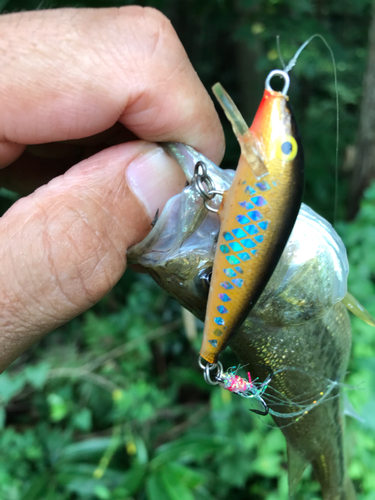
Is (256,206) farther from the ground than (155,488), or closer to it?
farther from the ground

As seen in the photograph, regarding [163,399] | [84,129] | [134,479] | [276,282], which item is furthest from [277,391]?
[163,399]

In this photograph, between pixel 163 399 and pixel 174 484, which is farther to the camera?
pixel 163 399

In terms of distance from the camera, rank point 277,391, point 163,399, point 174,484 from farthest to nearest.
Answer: point 163,399 < point 174,484 < point 277,391

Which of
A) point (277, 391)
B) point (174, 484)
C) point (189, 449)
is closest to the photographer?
point (277, 391)

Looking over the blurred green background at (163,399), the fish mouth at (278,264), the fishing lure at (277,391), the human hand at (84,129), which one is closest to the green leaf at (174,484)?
the blurred green background at (163,399)

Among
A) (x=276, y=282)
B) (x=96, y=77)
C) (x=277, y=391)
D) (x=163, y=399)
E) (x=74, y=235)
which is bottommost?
(x=163, y=399)

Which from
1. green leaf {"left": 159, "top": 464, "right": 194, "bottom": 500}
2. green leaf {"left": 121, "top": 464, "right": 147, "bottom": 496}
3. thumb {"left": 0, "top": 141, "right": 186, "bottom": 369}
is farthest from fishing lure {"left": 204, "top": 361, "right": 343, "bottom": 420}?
green leaf {"left": 121, "top": 464, "right": 147, "bottom": 496}

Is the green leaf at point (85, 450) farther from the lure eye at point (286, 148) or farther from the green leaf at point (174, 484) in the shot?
the lure eye at point (286, 148)

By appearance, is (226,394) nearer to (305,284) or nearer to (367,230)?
(367,230)

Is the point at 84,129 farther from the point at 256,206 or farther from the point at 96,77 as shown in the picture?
the point at 256,206
